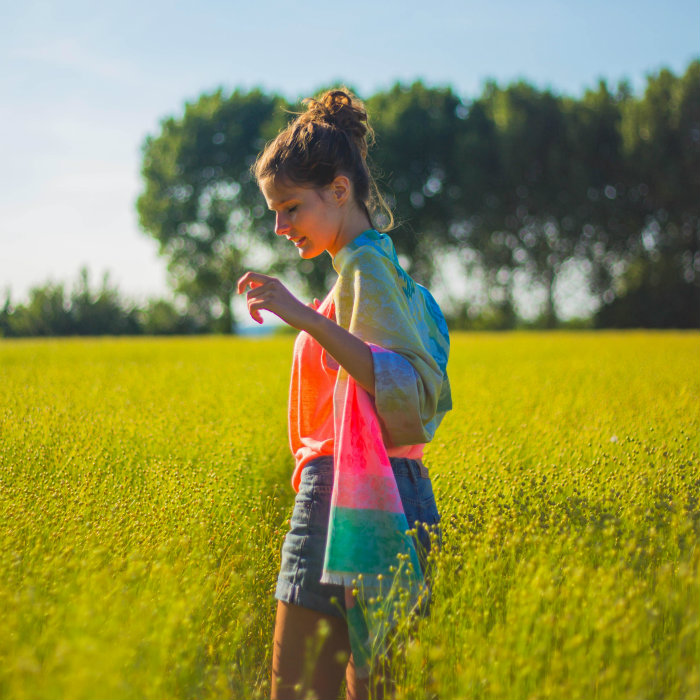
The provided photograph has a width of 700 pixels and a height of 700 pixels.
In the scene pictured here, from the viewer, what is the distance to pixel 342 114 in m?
2.52

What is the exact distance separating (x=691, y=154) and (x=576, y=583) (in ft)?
122

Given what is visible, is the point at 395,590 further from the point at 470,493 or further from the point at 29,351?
the point at 29,351

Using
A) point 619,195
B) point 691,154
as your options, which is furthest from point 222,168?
point 691,154

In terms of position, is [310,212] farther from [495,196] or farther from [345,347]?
[495,196]

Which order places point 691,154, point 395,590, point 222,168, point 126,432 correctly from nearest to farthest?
1. point 395,590
2. point 126,432
3. point 691,154
4. point 222,168

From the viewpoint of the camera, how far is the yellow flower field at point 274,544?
1.98 m

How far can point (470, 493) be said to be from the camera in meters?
3.45

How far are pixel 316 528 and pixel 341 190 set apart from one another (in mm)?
1172

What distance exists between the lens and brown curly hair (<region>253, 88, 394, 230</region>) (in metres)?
2.38

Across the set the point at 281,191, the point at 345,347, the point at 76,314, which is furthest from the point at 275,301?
the point at 76,314

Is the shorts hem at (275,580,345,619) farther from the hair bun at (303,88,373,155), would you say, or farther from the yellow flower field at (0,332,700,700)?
the hair bun at (303,88,373,155)

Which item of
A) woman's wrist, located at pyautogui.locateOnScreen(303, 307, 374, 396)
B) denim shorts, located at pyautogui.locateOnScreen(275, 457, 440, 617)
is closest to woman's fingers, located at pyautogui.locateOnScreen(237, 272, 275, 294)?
woman's wrist, located at pyautogui.locateOnScreen(303, 307, 374, 396)

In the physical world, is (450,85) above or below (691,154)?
above

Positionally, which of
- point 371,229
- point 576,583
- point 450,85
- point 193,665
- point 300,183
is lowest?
point 193,665
